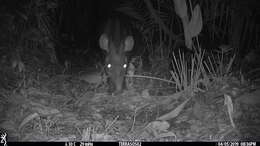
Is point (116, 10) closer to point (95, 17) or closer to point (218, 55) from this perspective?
point (95, 17)

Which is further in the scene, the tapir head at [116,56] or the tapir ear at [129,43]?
the tapir ear at [129,43]

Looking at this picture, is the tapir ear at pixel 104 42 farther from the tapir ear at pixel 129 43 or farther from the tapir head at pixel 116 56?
the tapir ear at pixel 129 43

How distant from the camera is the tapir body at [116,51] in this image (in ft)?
21.3

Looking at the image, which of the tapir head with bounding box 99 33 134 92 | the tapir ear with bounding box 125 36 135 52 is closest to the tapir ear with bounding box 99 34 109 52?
the tapir head with bounding box 99 33 134 92

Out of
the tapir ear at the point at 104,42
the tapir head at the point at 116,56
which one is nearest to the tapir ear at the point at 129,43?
the tapir head at the point at 116,56

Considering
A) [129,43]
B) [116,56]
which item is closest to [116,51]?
[116,56]

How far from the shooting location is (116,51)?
21.5 feet

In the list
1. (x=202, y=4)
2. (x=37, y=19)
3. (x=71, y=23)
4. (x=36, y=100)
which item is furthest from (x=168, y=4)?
(x=36, y=100)

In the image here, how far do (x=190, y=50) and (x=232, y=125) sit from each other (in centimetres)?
150

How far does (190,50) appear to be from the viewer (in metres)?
6.41

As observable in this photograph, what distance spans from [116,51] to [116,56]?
8cm

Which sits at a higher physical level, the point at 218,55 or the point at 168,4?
the point at 168,4

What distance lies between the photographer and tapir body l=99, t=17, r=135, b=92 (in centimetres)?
650

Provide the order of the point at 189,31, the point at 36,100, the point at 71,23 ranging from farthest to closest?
the point at 71,23 < the point at 189,31 < the point at 36,100
